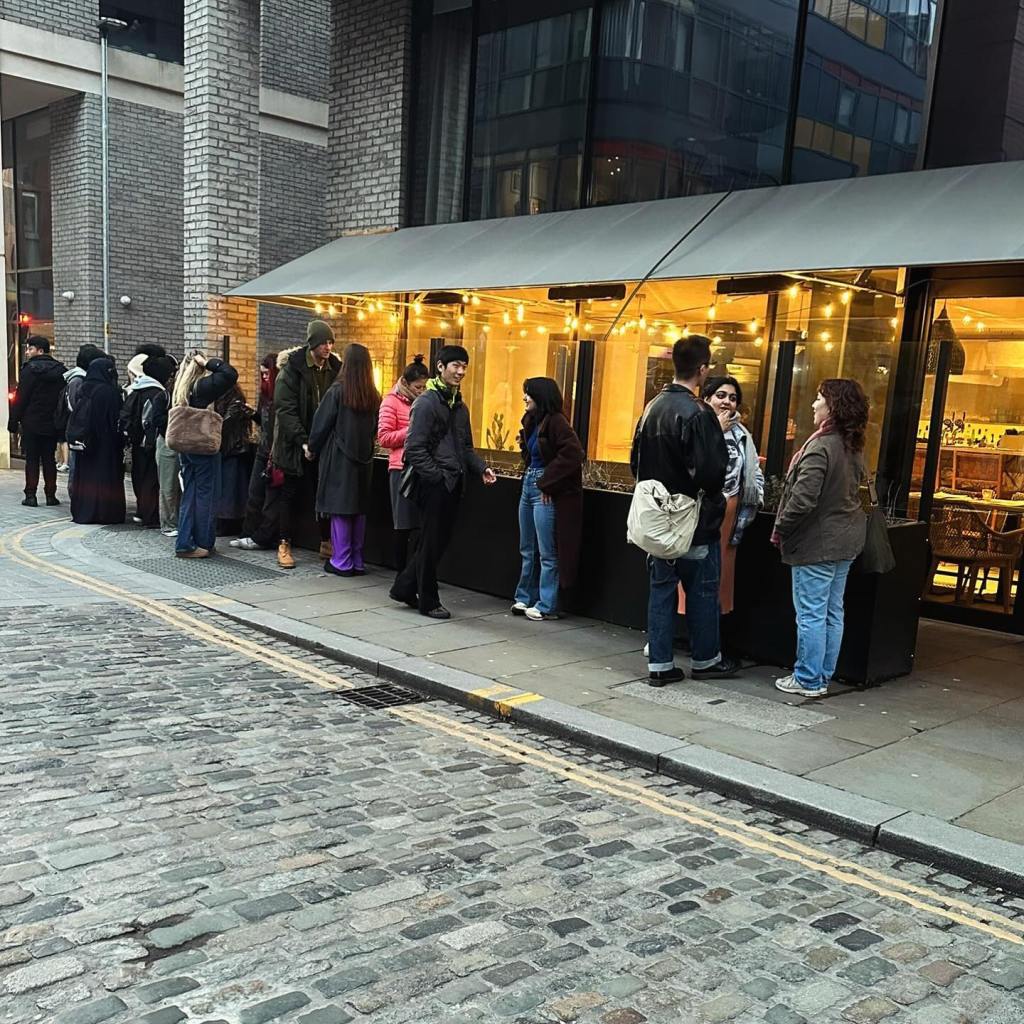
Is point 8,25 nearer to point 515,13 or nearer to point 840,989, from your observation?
point 515,13

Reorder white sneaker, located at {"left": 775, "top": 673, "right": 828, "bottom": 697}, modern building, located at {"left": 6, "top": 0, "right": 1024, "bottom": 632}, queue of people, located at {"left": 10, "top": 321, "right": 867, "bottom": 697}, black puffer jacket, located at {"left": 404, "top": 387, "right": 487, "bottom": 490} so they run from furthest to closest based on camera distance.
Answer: modern building, located at {"left": 6, "top": 0, "right": 1024, "bottom": 632}, black puffer jacket, located at {"left": 404, "top": 387, "right": 487, "bottom": 490}, white sneaker, located at {"left": 775, "top": 673, "right": 828, "bottom": 697}, queue of people, located at {"left": 10, "top": 321, "right": 867, "bottom": 697}

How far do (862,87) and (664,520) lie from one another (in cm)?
490

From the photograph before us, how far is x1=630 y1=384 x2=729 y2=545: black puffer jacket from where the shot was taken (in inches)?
Result: 224

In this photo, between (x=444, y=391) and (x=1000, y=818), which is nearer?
(x=1000, y=818)

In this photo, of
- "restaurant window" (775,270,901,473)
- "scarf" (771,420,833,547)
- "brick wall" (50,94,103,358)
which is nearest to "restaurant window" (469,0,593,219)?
"restaurant window" (775,270,901,473)

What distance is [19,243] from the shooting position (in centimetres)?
1916

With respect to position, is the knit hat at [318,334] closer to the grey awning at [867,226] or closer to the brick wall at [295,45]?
the grey awning at [867,226]

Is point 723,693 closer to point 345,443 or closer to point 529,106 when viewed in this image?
point 345,443

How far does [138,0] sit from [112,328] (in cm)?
566

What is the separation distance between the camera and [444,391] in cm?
735

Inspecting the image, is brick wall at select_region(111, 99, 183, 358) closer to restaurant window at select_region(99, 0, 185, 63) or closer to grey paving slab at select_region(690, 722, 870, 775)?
restaurant window at select_region(99, 0, 185, 63)

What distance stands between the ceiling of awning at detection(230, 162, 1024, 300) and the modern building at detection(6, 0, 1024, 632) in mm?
35

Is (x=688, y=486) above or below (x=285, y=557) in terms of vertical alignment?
above

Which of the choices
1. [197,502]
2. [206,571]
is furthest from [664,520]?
[197,502]
